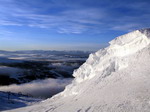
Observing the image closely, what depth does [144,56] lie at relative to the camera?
1359 cm

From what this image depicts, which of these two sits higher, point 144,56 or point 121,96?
point 144,56

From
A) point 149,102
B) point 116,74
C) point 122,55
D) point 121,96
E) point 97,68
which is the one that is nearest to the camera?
point 149,102

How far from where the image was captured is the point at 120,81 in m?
13.5

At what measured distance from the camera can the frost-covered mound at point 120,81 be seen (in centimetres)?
1111

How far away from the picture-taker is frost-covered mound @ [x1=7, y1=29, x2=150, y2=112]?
11.1 metres

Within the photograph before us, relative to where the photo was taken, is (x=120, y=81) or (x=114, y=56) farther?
(x=114, y=56)

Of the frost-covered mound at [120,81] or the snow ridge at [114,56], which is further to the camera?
the snow ridge at [114,56]

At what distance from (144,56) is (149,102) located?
14.0 ft

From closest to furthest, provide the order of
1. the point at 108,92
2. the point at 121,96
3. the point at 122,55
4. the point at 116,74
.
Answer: the point at 121,96 < the point at 108,92 < the point at 116,74 < the point at 122,55

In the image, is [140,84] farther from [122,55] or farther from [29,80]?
[29,80]

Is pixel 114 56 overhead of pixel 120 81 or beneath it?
overhead

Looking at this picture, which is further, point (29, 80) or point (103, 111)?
point (29, 80)

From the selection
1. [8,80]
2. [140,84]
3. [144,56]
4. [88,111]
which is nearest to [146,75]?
[140,84]

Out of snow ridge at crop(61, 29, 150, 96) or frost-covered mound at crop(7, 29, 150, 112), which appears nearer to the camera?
frost-covered mound at crop(7, 29, 150, 112)
